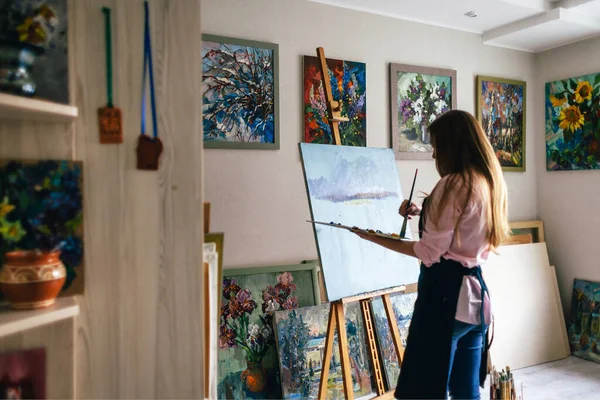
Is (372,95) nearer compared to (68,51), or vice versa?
(68,51)

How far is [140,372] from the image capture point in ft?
→ 4.40

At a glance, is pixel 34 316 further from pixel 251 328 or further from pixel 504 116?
pixel 504 116

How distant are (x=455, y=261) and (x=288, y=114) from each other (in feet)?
4.55

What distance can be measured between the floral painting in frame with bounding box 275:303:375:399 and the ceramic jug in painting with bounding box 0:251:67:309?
1645 millimetres

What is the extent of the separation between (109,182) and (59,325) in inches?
15.4

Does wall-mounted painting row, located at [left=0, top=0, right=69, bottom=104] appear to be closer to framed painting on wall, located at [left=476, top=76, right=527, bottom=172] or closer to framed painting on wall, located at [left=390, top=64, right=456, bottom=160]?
framed painting on wall, located at [left=390, top=64, right=456, bottom=160]

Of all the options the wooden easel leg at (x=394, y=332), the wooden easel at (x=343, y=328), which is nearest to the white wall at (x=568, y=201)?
the wooden easel at (x=343, y=328)

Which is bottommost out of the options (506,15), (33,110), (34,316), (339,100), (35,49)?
(34,316)

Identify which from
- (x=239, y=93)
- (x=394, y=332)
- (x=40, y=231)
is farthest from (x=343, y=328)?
(x=40, y=231)

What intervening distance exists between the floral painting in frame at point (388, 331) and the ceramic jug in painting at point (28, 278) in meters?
2.10

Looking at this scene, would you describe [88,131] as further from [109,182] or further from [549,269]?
[549,269]

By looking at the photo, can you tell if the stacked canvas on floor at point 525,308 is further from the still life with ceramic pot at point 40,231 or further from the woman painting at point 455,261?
the still life with ceramic pot at point 40,231

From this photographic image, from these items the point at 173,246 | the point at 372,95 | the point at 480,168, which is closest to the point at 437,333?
the point at 480,168

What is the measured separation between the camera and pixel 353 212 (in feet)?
8.04
